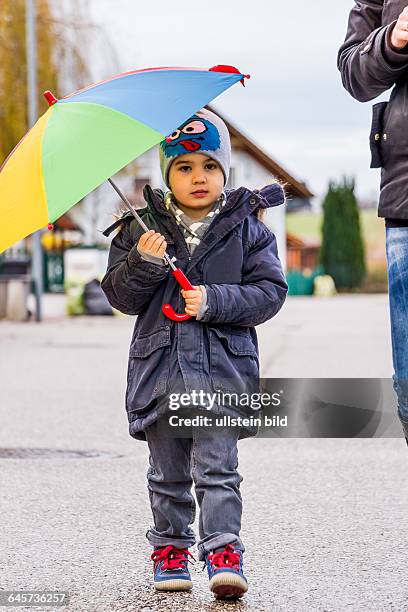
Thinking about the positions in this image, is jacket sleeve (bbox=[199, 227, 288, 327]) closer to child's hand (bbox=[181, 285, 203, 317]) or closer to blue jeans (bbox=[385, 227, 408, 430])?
child's hand (bbox=[181, 285, 203, 317])

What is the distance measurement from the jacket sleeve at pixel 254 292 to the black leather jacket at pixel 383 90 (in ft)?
1.50

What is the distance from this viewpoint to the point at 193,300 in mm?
3848

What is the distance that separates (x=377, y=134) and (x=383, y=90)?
5.5 inches

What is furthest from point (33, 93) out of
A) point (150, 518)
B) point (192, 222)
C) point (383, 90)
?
point (383, 90)

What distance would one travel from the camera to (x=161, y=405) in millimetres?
3889

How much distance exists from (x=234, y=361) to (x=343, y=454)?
10.5 feet

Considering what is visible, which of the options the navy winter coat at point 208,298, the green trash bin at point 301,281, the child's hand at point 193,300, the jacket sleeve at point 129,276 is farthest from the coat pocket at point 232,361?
the green trash bin at point 301,281

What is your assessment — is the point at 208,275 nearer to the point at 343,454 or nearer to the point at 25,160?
the point at 25,160

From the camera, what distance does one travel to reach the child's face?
158 inches

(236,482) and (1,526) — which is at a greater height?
(236,482)

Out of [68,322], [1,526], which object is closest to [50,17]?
[68,322]

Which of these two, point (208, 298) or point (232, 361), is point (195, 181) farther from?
point (232, 361)

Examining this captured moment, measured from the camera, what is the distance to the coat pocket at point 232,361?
3.91m

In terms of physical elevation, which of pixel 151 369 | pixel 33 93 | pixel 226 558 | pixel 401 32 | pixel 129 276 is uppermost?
pixel 33 93
